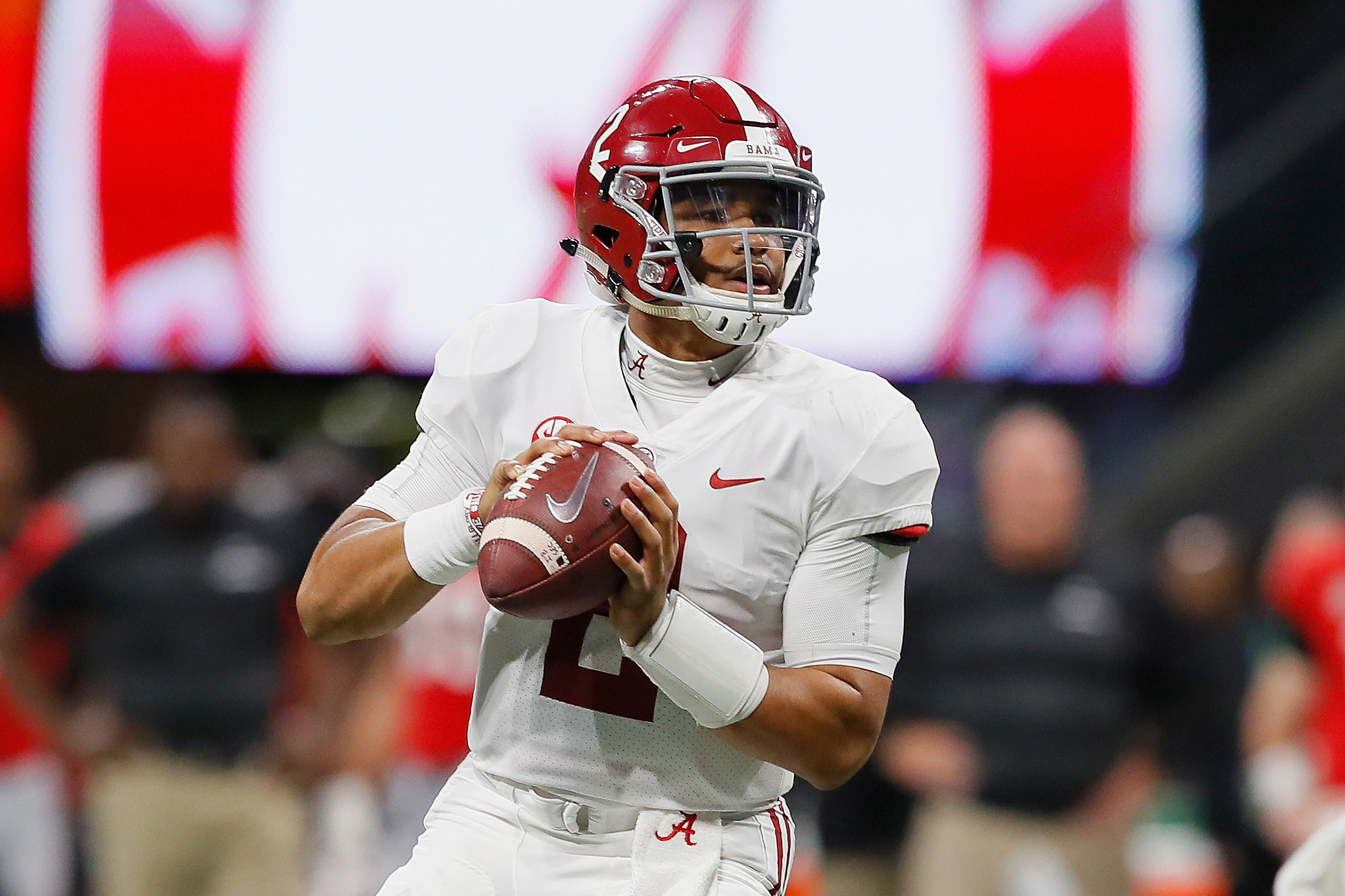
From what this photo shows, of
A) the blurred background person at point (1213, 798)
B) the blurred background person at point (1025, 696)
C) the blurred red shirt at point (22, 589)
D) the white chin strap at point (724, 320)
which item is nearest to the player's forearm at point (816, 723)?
the white chin strap at point (724, 320)

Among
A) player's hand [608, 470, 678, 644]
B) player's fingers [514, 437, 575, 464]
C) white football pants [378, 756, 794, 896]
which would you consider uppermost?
player's fingers [514, 437, 575, 464]

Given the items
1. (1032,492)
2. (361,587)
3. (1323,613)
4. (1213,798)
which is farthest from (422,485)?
(1213,798)

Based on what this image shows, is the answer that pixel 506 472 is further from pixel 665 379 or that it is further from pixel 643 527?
pixel 665 379

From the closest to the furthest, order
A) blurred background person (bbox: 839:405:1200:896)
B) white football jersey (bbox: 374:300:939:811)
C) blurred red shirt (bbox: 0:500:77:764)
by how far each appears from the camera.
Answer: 1. white football jersey (bbox: 374:300:939:811)
2. blurred background person (bbox: 839:405:1200:896)
3. blurred red shirt (bbox: 0:500:77:764)

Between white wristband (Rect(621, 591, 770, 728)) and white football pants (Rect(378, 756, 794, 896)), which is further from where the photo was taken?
white football pants (Rect(378, 756, 794, 896))

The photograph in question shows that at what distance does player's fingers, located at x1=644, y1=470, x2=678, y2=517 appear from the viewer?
1999 mm

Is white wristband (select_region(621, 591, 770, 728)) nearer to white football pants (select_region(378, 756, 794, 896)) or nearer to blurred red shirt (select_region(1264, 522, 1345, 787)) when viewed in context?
white football pants (select_region(378, 756, 794, 896))

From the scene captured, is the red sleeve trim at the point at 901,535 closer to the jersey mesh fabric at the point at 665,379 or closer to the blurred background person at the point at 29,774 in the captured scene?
the jersey mesh fabric at the point at 665,379

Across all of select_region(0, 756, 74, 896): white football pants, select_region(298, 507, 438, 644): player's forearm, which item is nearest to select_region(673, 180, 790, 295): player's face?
select_region(298, 507, 438, 644): player's forearm

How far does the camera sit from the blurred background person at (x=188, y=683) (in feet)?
16.2

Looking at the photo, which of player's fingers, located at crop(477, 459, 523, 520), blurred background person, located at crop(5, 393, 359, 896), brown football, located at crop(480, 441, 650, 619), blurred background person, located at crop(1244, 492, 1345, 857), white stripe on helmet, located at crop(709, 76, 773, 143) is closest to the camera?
brown football, located at crop(480, 441, 650, 619)

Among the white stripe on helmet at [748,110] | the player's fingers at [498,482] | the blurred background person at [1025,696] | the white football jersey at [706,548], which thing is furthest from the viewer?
the blurred background person at [1025,696]

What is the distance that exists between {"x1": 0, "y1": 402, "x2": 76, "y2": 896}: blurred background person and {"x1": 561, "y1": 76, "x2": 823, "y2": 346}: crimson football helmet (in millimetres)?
3411

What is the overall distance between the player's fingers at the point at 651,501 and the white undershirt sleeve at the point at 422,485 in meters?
0.45
